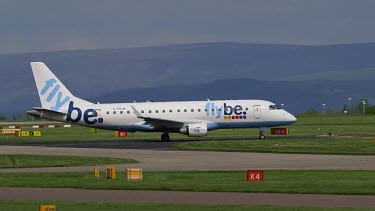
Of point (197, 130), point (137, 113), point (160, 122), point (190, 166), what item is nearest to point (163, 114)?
point (160, 122)

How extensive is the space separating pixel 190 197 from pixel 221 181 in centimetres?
630

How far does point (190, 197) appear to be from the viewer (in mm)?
35656

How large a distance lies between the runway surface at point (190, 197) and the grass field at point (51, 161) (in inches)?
624

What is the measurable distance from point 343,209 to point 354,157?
2566 centimetres

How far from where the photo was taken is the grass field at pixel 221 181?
38.1 meters

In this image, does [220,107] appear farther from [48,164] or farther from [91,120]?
[48,164]

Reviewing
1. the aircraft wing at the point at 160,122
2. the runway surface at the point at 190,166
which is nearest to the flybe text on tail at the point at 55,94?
the aircraft wing at the point at 160,122

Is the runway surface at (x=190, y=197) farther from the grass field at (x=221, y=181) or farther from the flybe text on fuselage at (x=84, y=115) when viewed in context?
the flybe text on fuselage at (x=84, y=115)

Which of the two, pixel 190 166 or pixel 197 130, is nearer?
pixel 190 166

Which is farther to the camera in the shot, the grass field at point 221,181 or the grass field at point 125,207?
the grass field at point 221,181

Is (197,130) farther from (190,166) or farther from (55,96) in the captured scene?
(190,166)

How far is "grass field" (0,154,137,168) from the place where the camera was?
180 feet

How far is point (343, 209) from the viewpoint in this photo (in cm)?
3144

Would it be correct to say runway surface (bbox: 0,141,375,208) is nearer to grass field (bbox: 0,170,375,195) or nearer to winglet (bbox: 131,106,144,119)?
grass field (bbox: 0,170,375,195)
